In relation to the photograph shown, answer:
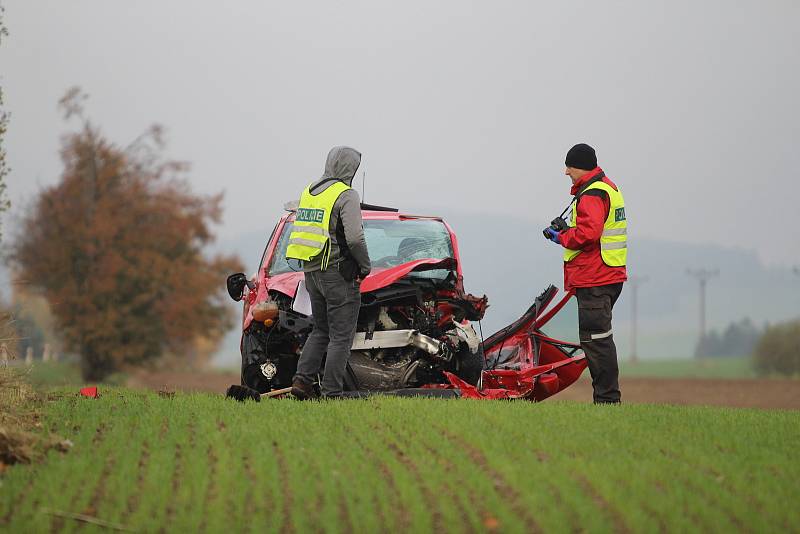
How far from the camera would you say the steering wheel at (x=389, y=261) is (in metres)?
12.2

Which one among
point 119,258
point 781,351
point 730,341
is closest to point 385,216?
point 119,258

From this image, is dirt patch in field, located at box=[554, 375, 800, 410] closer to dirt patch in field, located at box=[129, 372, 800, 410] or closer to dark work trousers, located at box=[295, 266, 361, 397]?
dirt patch in field, located at box=[129, 372, 800, 410]

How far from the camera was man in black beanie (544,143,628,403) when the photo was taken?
10.9 metres

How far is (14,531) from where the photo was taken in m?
5.96

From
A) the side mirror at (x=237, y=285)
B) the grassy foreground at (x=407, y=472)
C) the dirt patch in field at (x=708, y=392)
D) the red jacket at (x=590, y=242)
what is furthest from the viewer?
the dirt patch in field at (x=708, y=392)

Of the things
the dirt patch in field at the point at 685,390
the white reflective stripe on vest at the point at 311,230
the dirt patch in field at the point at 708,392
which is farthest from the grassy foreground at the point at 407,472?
the dirt patch in field at the point at 708,392

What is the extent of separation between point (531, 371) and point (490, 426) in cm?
352

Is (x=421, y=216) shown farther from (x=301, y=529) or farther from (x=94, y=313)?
(x=94, y=313)

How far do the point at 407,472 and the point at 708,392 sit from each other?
139ft

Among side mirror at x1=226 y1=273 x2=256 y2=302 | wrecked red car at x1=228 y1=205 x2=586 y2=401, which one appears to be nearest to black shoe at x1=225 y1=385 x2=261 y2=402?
wrecked red car at x1=228 y1=205 x2=586 y2=401

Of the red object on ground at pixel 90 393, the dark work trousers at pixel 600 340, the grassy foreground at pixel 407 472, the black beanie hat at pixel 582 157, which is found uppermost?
the black beanie hat at pixel 582 157

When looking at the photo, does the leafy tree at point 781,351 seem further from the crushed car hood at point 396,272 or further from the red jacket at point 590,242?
the crushed car hood at point 396,272

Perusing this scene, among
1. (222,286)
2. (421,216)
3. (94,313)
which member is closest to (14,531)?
(421,216)

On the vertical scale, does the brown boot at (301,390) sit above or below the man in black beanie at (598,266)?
below
